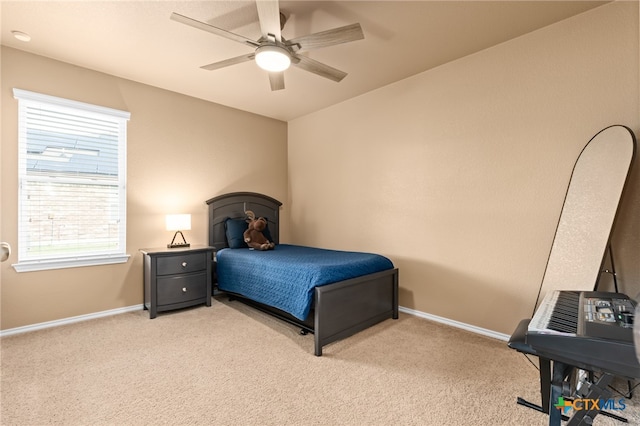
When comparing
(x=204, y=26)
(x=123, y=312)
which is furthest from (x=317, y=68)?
(x=123, y=312)

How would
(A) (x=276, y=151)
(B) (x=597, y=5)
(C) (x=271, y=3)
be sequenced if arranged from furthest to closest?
1. (A) (x=276, y=151)
2. (B) (x=597, y=5)
3. (C) (x=271, y=3)

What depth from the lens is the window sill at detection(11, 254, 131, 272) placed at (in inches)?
115

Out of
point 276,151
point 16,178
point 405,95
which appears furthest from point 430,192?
point 16,178

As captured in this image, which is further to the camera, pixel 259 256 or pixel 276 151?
pixel 276 151

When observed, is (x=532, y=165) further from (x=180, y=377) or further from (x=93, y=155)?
(x=93, y=155)

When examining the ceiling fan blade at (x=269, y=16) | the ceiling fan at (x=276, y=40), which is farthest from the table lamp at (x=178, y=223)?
the ceiling fan blade at (x=269, y=16)

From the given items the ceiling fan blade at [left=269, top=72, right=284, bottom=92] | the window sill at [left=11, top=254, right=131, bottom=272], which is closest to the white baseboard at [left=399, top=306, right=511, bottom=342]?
the ceiling fan blade at [left=269, top=72, right=284, bottom=92]

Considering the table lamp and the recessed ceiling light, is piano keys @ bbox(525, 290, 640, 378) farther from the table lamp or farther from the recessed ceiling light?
the recessed ceiling light

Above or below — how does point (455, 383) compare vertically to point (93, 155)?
below

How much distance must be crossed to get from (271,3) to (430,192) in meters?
2.39

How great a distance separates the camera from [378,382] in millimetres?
2076

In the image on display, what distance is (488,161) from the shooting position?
9.51ft

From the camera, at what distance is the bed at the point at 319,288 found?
8.41ft

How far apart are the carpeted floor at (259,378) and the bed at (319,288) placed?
0.55 feet
